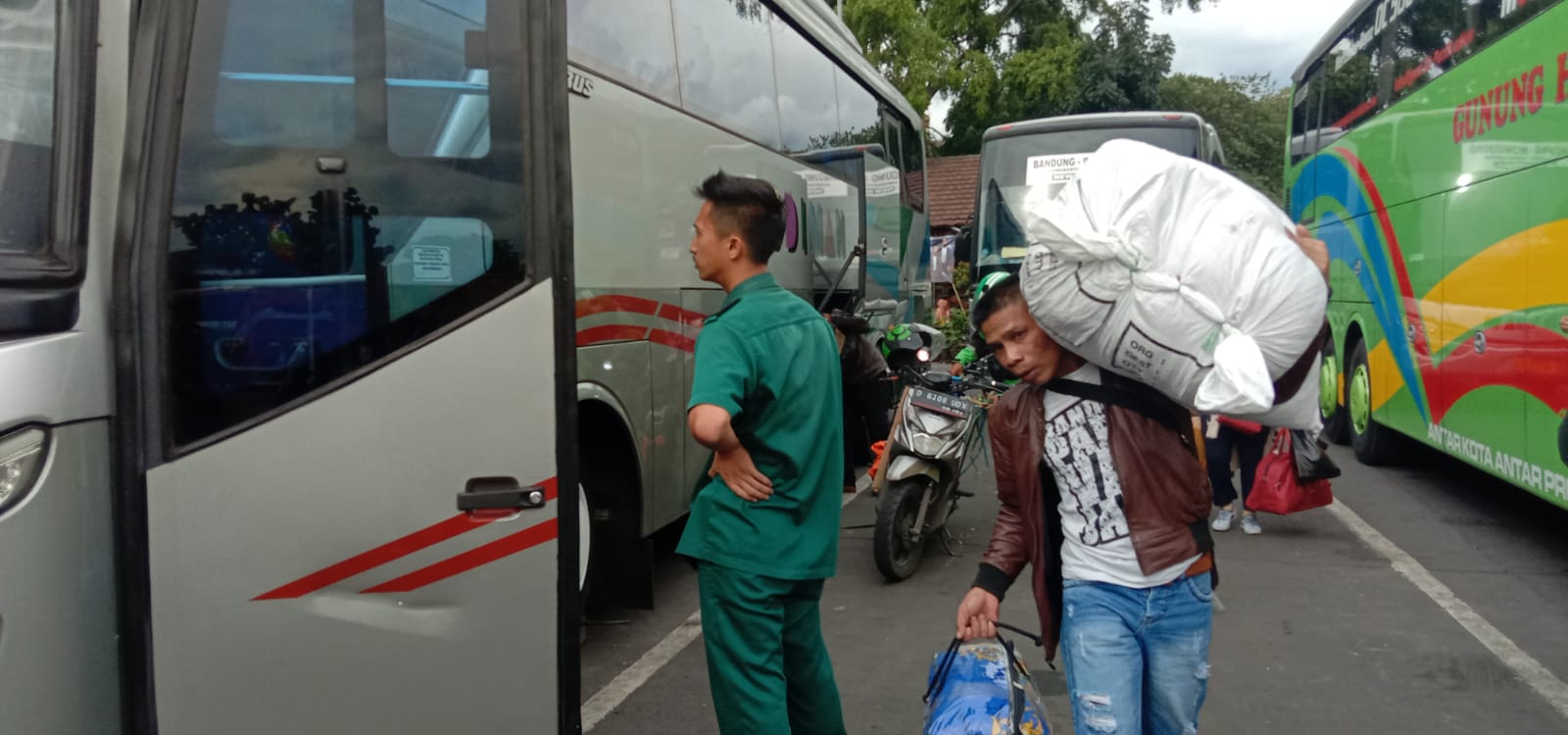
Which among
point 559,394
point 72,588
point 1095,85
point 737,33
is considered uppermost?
point 1095,85

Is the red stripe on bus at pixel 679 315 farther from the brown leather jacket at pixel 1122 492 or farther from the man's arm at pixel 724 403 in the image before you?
the brown leather jacket at pixel 1122 492

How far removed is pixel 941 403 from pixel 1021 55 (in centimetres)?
2618

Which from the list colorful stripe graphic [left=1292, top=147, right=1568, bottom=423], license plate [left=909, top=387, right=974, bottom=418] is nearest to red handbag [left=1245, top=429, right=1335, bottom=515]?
colorful stripe graphic [left=1292, top=147, right=1568, bottom=423]

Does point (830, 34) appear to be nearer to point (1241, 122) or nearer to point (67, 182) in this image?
point (67, 182)

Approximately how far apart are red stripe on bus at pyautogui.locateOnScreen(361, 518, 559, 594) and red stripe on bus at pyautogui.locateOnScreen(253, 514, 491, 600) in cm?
5

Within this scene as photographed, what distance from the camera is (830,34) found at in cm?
952

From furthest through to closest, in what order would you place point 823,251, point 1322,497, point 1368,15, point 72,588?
point 1368,15
point 823,251
point 1322,497
point 72,588

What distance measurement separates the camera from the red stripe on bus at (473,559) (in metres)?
2.52

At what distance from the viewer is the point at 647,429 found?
5.14 metres

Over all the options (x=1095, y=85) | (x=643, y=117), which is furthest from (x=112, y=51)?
(x=1095, y=85)

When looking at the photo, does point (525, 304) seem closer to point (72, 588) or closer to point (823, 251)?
point (72, 588)

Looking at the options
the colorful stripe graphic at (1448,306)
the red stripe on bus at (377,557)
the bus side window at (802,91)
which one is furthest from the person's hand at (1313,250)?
the bus side window at (802,91)

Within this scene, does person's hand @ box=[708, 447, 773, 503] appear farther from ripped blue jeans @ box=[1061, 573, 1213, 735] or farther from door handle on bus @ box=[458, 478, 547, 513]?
ripped blue jeans @ box=[1061, 573, 1213, 735]

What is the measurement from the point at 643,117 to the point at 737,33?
71.4 inches
